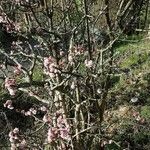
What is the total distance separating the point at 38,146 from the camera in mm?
6043

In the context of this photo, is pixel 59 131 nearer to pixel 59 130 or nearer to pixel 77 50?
pixel 59 130

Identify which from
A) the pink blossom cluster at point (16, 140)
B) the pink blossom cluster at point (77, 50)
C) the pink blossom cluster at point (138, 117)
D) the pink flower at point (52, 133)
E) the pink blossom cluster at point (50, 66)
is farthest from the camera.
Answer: the pink blossom cluster at point (138, 117)

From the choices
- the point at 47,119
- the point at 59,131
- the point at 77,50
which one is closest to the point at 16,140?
the point at 47,119

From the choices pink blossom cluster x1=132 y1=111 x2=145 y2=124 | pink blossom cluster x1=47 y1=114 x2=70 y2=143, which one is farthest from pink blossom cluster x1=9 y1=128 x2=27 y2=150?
pink blossom cluster x1=132 y1=111 x2=145 y2=124

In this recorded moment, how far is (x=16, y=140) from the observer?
5.88 m

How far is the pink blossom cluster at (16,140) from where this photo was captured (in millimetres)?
5790

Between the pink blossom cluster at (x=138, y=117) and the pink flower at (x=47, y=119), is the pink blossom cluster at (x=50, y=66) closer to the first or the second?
the pink flower at (x=47, y=119)

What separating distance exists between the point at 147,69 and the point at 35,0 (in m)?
5.01

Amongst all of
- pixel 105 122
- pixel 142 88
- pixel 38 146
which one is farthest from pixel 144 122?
pixel 38 146

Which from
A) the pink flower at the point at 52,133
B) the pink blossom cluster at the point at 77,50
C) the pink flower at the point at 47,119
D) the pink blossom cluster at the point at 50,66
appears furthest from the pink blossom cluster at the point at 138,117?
the pink blossom cluster at the point at 50,66

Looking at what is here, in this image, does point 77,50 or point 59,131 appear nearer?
point 59,131

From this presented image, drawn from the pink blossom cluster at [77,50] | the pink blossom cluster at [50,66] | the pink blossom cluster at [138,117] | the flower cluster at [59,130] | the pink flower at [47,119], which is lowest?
the pink blossom cluster at [138,117]

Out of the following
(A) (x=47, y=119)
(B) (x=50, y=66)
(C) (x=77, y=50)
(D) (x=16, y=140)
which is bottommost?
(D) (x=16, y=140)

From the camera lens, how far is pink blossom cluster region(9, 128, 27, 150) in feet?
19.0
